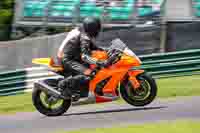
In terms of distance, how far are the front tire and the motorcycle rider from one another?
0.23 metres

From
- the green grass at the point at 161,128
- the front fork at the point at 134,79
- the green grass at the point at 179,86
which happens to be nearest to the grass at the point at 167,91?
the green grass at the point at 179,86

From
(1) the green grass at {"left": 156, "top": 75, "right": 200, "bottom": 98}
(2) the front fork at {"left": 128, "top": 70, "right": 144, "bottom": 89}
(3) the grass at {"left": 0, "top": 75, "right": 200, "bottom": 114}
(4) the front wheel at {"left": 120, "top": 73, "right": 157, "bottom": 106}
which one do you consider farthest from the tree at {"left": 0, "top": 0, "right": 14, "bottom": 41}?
(2) the front fork at {"left": 128, "top": 70, "right": 144, "bottom": 89}

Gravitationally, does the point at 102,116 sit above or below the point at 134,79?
below

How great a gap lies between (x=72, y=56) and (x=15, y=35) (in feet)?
39.0

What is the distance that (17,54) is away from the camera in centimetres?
2069

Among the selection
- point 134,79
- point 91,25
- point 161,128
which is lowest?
point 161,128

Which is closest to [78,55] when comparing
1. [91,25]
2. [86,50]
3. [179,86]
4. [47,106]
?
[86,50]

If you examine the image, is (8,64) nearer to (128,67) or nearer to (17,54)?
(17,54)

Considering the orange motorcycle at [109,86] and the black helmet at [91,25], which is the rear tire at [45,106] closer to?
the orange motorcycle at [109,86]

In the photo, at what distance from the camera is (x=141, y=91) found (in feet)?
37.0

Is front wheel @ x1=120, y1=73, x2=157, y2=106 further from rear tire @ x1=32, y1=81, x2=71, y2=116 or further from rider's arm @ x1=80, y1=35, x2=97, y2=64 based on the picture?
rear tire @ x1=32, y1=81, x2=71, y2=116

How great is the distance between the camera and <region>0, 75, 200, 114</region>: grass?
13.2m

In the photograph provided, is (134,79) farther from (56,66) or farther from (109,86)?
(56,66)

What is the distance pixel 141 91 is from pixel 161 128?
83.5 inches
